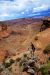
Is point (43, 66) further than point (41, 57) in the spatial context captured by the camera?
No

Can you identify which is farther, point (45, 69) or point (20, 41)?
point (20, 41)

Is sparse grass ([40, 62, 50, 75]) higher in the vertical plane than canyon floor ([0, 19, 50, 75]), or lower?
higher

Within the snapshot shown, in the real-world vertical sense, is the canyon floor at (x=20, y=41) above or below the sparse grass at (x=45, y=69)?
below

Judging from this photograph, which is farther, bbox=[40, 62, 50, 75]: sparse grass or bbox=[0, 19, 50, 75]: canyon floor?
bbox=[0, 19, 50, 75]: canyon floor

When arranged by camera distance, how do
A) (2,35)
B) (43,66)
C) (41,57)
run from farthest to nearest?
(2,35) → (41,57) → (43,66)

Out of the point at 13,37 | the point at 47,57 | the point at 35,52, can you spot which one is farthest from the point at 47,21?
the point at 47,57

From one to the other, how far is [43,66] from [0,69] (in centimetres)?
591

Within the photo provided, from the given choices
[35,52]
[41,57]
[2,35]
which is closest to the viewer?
[41,57]

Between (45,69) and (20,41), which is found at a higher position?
(45,69)

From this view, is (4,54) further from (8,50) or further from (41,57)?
(41,57)

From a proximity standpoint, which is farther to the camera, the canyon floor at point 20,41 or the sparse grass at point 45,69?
the canyon floor at point 20,41

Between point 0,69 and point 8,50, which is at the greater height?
point 0,69

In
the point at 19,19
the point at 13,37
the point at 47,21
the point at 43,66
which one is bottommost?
the point at 19,19

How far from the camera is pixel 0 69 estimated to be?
30.8 m
